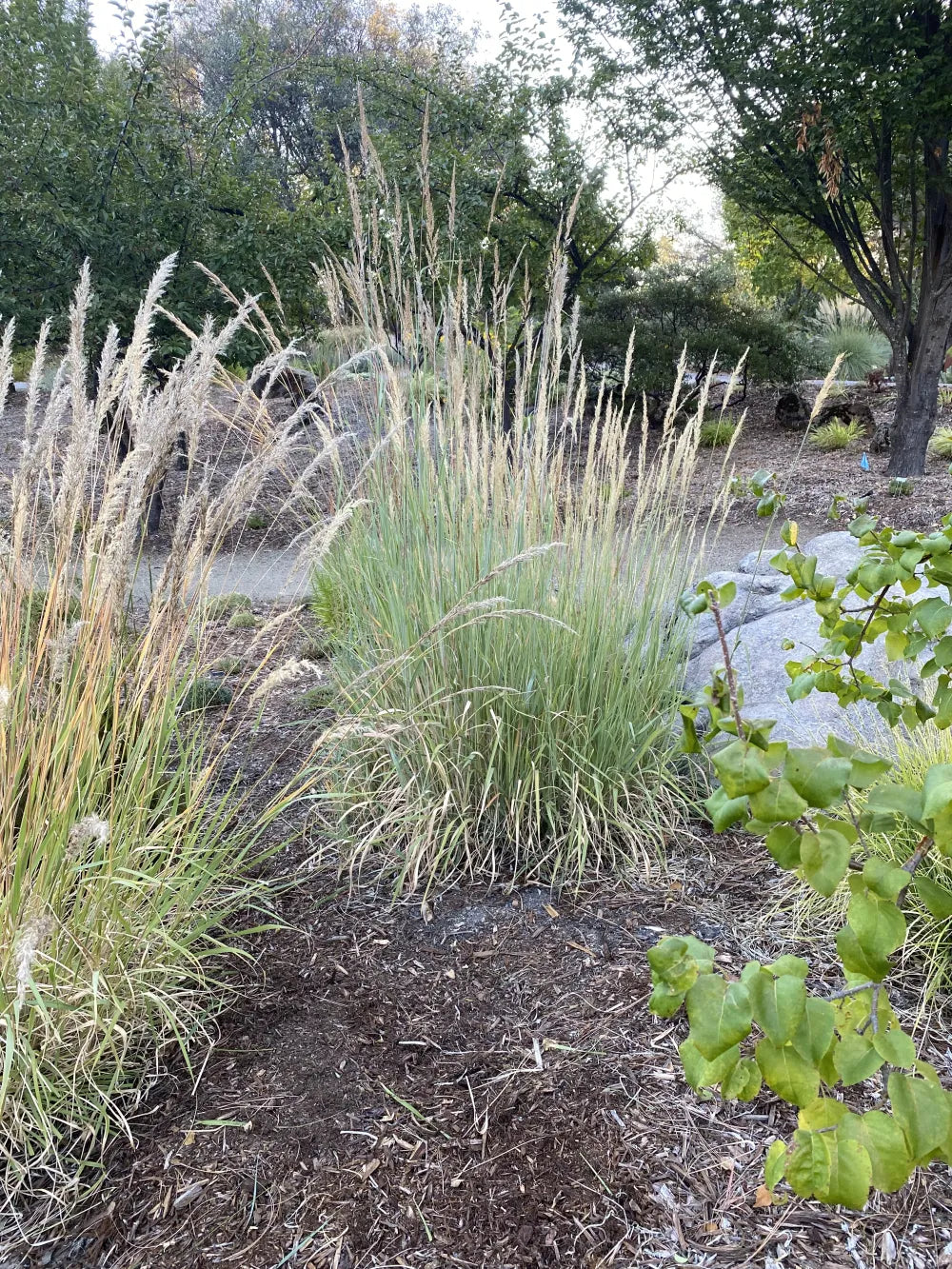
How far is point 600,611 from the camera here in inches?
101

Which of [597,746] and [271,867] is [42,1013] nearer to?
[271,867]

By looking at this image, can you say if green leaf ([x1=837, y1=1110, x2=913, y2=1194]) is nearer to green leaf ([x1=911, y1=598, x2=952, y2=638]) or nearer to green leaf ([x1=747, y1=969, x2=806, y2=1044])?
green leaf ([x1=747, y1=969, x2=806, y2=1044])

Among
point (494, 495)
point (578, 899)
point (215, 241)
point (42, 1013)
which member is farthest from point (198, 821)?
point (215, 241)

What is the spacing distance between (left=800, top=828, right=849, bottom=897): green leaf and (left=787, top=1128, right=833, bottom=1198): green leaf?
0.71 feet

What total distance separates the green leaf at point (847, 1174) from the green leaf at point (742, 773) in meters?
0.31

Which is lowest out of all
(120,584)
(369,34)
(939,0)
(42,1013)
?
(42,1013)

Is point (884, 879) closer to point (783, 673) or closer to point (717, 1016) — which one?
point (717, 1016)

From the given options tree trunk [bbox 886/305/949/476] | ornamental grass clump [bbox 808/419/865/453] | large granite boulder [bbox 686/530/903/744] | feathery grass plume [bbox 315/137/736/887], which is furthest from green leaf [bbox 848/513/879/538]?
ornamental grass clump [bbox 808/419/865/453]

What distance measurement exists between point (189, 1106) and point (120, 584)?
3.28ft

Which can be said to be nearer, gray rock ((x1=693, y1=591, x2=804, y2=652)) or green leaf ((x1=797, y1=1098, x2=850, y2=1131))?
green leaf ((x1=797, y1=1098, x2=850, y2=1131))

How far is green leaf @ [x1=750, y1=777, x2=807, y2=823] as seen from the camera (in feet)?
2.34

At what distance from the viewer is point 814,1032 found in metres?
0.73

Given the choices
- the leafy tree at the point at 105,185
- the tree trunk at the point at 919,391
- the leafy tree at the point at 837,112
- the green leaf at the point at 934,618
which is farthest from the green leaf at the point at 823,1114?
the tree trunk at the point at 919,391

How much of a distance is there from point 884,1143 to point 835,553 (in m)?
3.82
